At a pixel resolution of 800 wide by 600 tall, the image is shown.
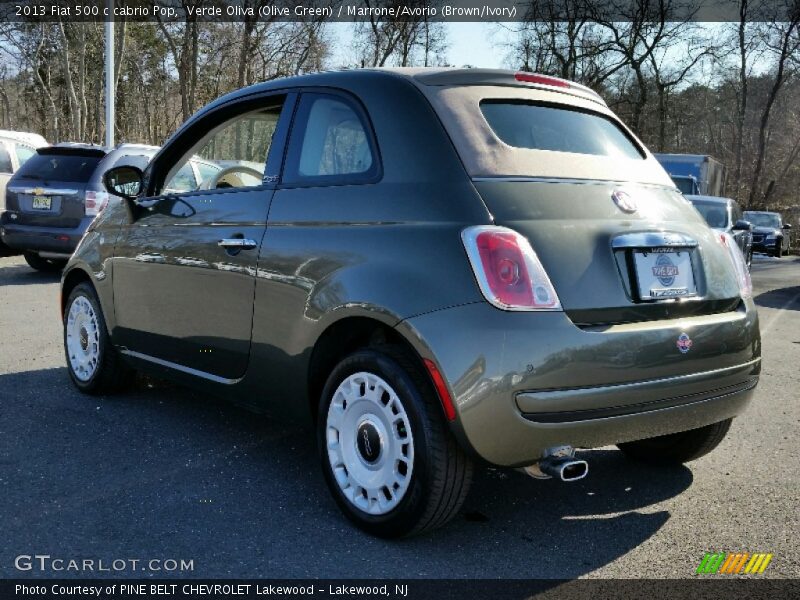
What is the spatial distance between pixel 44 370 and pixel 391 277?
12.5ft

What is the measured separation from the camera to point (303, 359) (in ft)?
11.5

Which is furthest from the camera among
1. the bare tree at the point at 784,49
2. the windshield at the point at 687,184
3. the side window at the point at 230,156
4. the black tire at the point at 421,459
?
the bare tree at the point at 784,49

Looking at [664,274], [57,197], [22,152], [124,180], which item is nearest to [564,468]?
[664,274]

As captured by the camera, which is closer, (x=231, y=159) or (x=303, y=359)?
(x=303, y=359)

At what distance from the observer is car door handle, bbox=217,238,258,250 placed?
3777mm

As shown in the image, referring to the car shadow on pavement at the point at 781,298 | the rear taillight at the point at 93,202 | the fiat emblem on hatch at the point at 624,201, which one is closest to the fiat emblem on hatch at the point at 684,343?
the fiat emblem on hatch at the point at 624,201

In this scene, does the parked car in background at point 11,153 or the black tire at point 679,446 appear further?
the parked car in background at point 11,153

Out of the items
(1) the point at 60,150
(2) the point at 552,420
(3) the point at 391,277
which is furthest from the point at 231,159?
(1) the point at 60,150

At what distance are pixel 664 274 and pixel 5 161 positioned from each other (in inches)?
508

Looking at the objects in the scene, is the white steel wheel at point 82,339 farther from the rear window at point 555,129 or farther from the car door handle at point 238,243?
the rear window at point 555,129

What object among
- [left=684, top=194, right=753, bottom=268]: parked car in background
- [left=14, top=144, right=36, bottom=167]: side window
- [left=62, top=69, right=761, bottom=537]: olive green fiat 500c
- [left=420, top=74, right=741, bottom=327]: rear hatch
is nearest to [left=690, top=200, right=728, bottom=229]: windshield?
[left=684, top=194, right=753, bottom=268]: parked car in background

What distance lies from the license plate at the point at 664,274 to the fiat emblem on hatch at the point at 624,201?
203mm

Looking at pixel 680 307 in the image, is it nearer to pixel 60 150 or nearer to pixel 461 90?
pixel 461 90

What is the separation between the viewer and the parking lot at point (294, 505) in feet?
10.0
